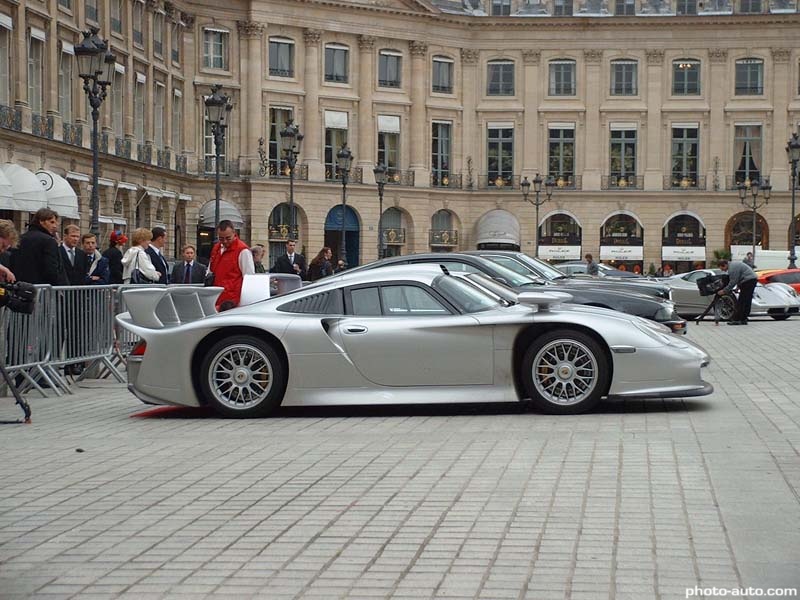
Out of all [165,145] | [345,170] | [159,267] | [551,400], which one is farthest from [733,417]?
[165,145]

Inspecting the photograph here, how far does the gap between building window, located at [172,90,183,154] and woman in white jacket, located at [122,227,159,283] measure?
4346 centimetres

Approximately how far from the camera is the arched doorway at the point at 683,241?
73562 mm

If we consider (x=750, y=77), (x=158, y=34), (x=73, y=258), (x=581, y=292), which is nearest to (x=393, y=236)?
(x=158, y=34)

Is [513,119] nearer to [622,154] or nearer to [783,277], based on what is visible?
[622,154]


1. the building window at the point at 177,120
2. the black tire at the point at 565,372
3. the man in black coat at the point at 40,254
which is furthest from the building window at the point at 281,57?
the black tire at the point at 565,372

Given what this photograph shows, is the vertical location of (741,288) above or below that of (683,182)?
below

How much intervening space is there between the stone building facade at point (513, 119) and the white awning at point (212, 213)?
0.53 meters

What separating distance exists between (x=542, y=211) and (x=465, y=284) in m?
61.9

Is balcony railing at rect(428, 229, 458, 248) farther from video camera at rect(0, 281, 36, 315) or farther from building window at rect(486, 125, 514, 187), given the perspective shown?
video camera at rect(0, 281, 36, 315)

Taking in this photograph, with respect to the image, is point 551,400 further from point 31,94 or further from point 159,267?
point 31,94

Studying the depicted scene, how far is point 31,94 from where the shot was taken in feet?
143

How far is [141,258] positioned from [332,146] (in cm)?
5238

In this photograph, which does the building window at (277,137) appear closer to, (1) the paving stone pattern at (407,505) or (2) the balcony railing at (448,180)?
(2) the balcony railing at (448,180)

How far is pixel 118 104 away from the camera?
52.9 m
